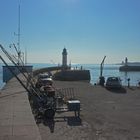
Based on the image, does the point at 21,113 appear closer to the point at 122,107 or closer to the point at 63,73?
the point at 122,107

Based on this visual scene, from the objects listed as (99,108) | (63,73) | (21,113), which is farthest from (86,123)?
(63,73)

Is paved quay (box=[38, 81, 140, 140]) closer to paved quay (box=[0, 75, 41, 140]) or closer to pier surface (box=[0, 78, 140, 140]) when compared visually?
pier surface (box=[0, 78, 140, 140])

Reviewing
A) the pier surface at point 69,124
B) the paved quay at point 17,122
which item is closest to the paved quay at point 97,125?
the pier surface at point 69,124

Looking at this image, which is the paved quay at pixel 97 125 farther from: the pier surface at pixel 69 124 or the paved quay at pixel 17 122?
the paved quay at pixel 17 122

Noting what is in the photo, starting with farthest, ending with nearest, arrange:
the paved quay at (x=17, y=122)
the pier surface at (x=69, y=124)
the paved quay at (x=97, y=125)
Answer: the paved quay at (x=97, y=125), the pier surface at (x=69, y=124), the paved quay at (x=17, y=122)

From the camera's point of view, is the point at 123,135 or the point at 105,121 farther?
the point at 105,121

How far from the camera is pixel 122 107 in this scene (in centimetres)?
2173

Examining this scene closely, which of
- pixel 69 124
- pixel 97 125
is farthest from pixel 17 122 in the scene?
pixel 97 125

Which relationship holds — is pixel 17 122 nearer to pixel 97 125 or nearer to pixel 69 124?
pixel 69 124

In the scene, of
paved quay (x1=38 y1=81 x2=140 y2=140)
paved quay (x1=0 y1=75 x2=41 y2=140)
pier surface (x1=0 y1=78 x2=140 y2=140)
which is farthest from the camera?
paved quay (x1=38 y1=81 x2=140 y2=140)

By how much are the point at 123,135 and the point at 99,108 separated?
756 centimetres

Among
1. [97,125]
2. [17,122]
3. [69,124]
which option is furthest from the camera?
[69,124]

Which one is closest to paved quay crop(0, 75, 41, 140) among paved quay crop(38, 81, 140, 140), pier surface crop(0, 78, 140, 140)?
pier surface crop(0, 78, 140, 140)

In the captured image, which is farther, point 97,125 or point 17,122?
point 97,125
